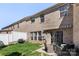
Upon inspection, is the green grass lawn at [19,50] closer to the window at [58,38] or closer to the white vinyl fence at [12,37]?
the white vinyl fence at [12,37]

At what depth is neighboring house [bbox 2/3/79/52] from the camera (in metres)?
6.28

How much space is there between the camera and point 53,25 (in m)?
6.34

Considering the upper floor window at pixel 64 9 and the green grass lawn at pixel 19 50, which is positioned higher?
the upper floor window at pixel 64 9

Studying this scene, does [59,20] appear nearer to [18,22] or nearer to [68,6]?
[68,6]

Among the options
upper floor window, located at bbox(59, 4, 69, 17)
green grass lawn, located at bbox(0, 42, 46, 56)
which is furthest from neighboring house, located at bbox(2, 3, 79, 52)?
green grass lawn, located at bbox(0, 42, 46, 56)

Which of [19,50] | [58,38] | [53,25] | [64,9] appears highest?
[64,9]

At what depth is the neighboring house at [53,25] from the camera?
628 cm

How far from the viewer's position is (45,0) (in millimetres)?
6289

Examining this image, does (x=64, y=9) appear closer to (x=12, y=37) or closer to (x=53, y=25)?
(x=53, y=25)

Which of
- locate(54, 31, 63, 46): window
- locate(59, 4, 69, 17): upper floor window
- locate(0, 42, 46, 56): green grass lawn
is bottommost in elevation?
locate(0, 42, 46, 56): green grass lawn

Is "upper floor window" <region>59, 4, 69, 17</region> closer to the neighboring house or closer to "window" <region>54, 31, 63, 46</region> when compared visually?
the neighboring house

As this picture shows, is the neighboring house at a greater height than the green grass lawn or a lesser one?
greater

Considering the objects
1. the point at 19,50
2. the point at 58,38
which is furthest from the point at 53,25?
the point at 19,50

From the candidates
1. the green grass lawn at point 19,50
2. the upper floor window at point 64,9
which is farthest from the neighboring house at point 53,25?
the green grass lawn at point 19,50
